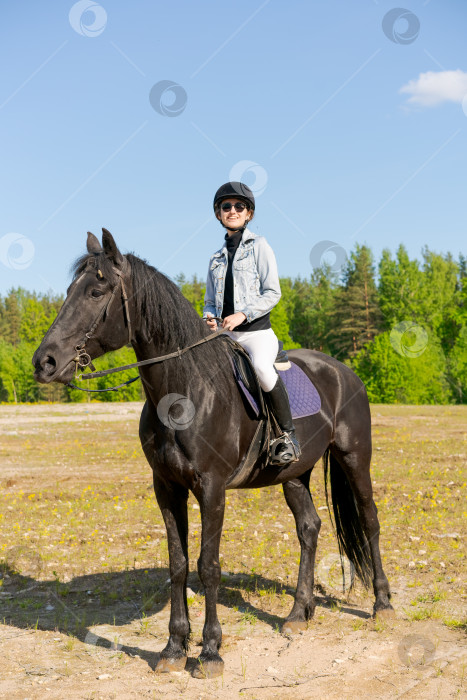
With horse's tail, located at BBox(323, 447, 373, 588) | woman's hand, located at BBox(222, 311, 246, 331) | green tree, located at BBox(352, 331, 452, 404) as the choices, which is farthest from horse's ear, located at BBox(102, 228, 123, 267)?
green tree, located at BBox(352, 331, 452, 404)

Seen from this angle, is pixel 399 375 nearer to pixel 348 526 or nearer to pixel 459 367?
pixel 459 367

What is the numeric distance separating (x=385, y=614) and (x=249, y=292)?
3.64 meters

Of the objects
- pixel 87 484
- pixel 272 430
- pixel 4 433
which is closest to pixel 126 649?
pixel 272 430

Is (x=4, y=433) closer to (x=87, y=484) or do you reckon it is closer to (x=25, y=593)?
(x=87, y=484)

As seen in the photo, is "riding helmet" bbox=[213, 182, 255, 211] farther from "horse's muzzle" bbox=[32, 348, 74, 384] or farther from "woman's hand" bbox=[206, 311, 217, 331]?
"horse's muzzle" bbox=[32, 348, 74, 384]

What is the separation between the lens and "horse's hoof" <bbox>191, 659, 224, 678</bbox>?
486 cm

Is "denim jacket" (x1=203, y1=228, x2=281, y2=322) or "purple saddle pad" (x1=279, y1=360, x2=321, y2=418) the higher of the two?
"denim jacket" (x1=203, y1=228, x2=281, y2=322)

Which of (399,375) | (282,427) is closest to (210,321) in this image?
(282,427)

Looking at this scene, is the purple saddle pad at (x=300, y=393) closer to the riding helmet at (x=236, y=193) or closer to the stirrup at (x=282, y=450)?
the stirrup at (x=282, y=450)

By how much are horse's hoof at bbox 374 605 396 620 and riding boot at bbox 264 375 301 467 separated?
195 cm

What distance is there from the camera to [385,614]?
237 inches

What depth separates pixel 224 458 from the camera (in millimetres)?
5109

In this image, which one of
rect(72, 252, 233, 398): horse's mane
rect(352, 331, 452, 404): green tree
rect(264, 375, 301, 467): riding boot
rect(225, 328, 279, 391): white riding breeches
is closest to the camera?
rect(72, 252, 233, 398): horse's mane

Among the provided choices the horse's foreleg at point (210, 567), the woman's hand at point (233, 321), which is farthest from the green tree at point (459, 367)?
the horse's foreleg at point (210, 567)
